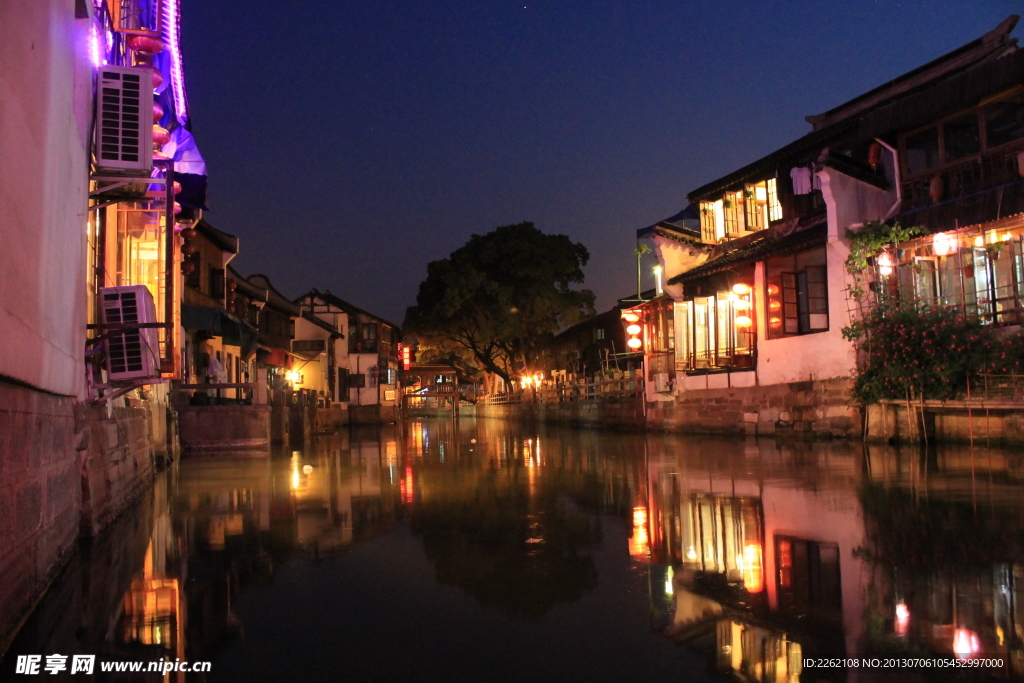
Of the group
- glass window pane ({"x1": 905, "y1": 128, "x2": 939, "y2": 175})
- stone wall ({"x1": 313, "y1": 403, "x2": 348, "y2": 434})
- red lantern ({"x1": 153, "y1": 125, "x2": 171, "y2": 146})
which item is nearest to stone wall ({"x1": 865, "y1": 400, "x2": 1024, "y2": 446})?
glass window pane ({"x1": 905, "y1": 128, "x2": 939, "y2": 175})

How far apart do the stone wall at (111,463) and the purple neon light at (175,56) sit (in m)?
5.86

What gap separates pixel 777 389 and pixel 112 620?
777 inches

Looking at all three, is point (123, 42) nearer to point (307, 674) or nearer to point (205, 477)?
point (205, 477)

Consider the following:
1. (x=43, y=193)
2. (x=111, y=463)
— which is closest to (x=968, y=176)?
(x=111, y=463)

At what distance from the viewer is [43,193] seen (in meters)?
5.56

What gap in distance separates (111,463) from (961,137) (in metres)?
18.1

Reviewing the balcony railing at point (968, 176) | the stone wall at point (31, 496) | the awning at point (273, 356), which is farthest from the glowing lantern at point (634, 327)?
the stone wall at point (31, 496)

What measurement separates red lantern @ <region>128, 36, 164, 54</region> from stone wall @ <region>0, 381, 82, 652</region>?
668 centimetres

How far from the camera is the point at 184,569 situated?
6039mm

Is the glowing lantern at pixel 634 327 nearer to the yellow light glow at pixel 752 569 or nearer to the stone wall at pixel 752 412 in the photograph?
the stone wall at pixel 752 412

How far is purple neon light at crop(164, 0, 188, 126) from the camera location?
41.3ft

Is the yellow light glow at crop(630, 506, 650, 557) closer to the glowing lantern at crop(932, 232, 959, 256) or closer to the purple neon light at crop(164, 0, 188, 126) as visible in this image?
the purple neon light at crop(164, 0, 188, 126)

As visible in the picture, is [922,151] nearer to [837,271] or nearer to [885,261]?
[885,261]

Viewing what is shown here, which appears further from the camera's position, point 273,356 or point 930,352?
point 273,356
